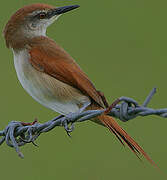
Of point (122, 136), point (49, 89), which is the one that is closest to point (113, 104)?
point (122, 136)

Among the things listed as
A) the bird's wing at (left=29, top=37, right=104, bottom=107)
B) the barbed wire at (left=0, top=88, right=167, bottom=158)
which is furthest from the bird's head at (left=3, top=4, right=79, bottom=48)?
the barbed wire at (left=0, top=88, right=167, bottom=158)

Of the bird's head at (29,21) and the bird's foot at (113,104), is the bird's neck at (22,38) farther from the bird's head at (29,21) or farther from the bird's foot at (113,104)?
the bird's foot at (113,104)

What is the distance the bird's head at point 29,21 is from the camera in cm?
619

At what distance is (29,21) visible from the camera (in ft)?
20.6

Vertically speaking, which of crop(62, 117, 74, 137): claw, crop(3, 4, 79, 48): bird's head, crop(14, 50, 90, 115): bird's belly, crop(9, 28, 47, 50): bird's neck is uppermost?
crop(3, 4, 79, 48): bird's head

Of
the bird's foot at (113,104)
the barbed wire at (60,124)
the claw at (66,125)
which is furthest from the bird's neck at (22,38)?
the bird's foot at (113,104)

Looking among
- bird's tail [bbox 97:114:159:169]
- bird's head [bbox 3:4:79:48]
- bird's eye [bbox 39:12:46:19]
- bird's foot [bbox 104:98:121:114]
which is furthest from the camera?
bird's eye [bbox 39:12:46:19]

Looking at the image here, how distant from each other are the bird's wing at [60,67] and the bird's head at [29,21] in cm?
32

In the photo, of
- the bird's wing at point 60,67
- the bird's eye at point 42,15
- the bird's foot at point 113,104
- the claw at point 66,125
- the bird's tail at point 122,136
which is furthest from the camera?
the bird's eye at point 42,15

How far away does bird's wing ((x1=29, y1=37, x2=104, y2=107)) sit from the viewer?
5637 mm

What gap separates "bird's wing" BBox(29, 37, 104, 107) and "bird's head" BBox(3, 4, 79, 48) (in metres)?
0.32

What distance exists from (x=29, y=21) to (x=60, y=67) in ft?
2.93

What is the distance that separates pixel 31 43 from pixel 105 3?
598cm

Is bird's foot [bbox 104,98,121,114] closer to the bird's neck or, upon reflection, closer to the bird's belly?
the bird's belly
